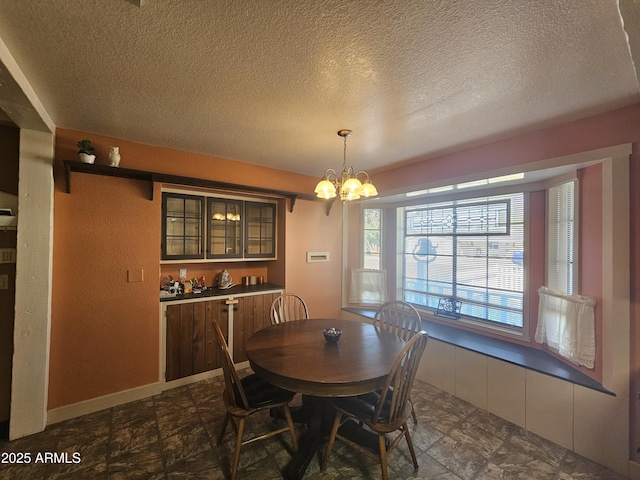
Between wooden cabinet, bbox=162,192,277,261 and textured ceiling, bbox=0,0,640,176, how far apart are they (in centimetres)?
90

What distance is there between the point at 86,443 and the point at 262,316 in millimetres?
1772

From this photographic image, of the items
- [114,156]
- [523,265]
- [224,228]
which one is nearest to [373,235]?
[523,265]

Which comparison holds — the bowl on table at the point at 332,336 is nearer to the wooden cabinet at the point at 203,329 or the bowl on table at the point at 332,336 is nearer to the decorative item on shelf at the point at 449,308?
the wooden cabinet at the point at 203,329

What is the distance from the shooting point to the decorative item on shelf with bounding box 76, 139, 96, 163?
7.38 ft

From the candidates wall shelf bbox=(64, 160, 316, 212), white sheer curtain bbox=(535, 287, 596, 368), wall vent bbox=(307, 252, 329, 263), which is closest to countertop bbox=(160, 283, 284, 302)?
wall vent bbox=(307, 252, 329, 263)

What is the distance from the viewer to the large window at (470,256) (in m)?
2.88

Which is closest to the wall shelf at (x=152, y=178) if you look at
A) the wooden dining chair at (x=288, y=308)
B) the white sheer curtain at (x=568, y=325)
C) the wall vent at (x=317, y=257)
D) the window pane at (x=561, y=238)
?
the wall vent at (x=317, y=257)

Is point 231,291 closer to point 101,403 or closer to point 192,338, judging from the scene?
point 192,338

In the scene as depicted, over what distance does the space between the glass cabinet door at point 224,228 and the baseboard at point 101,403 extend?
4.66 feet

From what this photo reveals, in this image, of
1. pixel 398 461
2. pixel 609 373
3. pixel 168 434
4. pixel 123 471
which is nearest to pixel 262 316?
pixel 168 434

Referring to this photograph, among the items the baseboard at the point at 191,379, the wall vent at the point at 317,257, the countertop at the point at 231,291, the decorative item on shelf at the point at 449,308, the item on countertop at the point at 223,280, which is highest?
the wall vent at the point at 317,257

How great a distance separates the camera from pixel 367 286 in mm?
4012

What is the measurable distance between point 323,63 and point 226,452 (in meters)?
2.59

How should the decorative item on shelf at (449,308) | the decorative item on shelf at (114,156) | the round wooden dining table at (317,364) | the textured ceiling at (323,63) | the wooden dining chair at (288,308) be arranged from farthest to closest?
the decorative item on shelf at (449,308), the wooden dining chair at (288,308), the decorative item on shelf at (114,156), the round wooden dining table at (317,364), the textured ceiling at (323,63)
